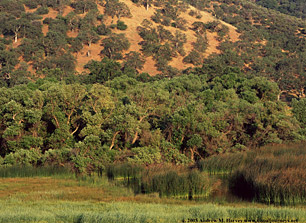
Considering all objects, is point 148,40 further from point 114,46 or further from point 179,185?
point 179,185

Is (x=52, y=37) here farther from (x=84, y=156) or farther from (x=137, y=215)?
(x=137, y=215)

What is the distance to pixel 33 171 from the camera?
2878cm

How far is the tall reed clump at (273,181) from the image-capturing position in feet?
66.6

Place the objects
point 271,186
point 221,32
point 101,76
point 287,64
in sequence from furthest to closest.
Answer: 1. point 221,32
2. point 287,64
3. point 101,76
4. point 271,186

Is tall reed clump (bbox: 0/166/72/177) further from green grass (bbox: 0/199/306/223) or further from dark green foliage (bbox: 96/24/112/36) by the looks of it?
dark green foliage (bbox: 96/24/112/36)

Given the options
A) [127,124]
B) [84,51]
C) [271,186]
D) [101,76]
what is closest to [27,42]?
[84,51]

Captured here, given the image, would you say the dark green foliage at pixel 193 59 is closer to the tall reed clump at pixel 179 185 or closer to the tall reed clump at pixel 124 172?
the tall reed clump at pixel 124 172

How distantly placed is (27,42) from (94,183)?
65011mm

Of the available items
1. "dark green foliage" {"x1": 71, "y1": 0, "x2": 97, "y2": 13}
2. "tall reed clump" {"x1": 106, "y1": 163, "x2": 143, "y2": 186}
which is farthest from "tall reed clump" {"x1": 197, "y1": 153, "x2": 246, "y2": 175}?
"dark green foliage" {"x1": 71, "y1": 0, "x2": 97, "y2": 13}

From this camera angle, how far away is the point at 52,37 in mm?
85188

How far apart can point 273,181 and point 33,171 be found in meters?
16.9

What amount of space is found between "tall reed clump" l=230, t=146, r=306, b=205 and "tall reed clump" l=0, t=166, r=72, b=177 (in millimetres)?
12398

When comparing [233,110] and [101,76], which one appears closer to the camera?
[233,110]

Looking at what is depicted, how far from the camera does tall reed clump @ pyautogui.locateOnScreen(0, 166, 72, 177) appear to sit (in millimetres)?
28688
